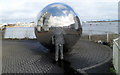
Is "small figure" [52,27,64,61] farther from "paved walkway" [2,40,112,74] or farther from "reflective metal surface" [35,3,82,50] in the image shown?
"paved walkway" [2,40,112,74]

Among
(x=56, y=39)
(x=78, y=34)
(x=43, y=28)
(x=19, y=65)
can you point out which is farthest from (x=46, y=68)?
(x=78, y=34)

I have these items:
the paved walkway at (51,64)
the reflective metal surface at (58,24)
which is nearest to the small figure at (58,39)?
the reflective metal surface at (58,24)

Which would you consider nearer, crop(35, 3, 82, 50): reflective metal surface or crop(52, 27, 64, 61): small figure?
crop(52, 27, 64, 61): small figure

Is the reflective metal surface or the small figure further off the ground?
the reflective metal surface

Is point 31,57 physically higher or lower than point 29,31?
lower

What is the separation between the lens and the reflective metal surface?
29.8ft

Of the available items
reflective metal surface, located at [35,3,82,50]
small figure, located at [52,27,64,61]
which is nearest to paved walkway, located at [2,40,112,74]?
small figure, located at [52,27,64,61]

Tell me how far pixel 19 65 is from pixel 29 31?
53.2 feet

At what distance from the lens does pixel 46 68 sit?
7535mm

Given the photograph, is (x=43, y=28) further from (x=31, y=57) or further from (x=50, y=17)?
(x=31, y=57)

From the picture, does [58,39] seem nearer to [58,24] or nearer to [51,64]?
[58,24]

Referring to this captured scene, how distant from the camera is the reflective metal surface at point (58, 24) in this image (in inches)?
357

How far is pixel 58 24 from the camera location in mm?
9031

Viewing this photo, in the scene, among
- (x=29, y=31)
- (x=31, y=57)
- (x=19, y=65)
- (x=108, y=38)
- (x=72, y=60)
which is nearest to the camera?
(x=19, y=65)
